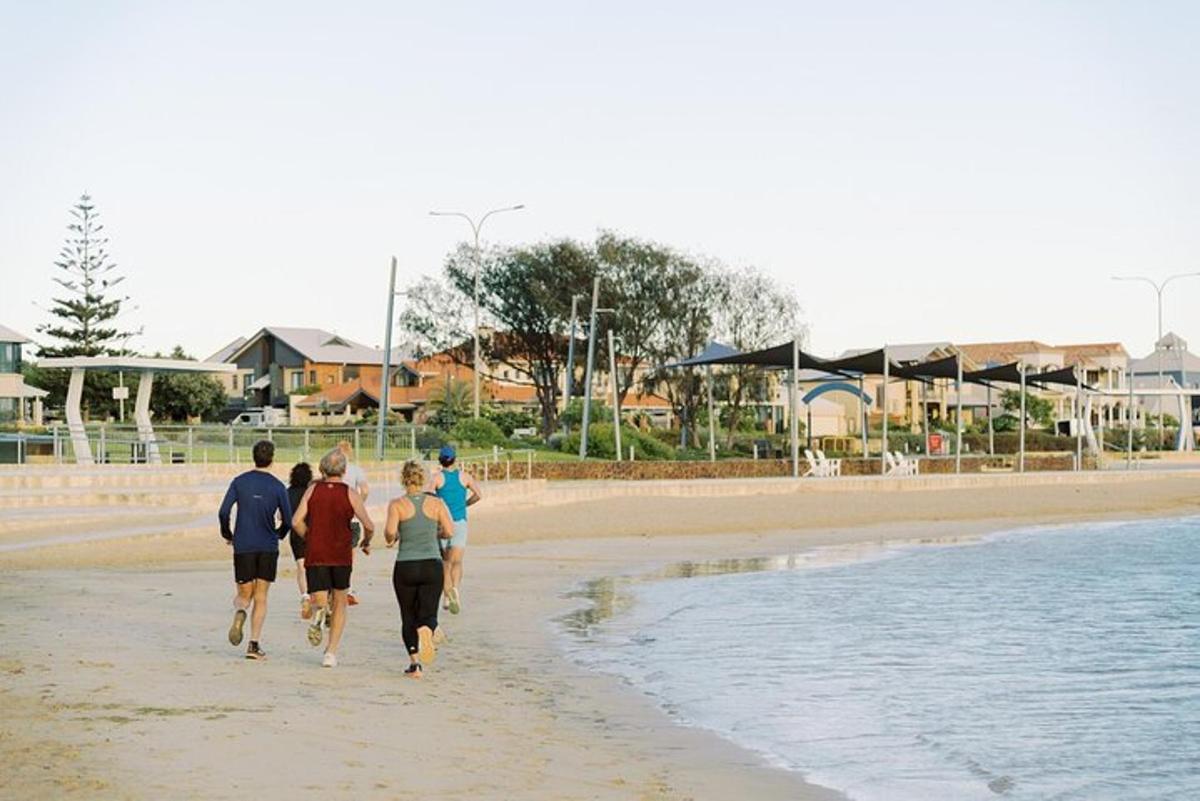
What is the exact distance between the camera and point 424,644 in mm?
11164

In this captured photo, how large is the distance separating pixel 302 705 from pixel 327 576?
4.76 ft

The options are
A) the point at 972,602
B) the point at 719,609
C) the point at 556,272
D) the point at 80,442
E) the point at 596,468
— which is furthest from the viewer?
the point at 556,272

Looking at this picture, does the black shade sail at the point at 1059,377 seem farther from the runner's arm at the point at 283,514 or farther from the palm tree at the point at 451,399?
the runner's arm at the point at 283,514

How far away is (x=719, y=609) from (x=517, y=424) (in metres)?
50.9

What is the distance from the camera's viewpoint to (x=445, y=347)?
2699 inches

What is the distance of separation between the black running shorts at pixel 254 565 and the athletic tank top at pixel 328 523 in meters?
0.30

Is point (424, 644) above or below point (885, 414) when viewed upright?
below

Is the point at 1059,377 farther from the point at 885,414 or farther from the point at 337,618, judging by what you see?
the point at 337,618

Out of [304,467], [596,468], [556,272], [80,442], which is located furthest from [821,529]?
[556,272]

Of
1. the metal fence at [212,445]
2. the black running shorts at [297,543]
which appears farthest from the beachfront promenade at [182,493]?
the black running shorts at [297,543]

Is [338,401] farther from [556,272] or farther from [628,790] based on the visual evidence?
[628,790]

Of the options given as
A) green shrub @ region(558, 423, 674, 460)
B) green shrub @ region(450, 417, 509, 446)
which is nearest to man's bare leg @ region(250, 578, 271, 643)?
green shrub @ region(450, 417, 509, 446)

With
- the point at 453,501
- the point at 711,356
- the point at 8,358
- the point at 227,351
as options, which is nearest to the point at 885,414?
the point at 711,356

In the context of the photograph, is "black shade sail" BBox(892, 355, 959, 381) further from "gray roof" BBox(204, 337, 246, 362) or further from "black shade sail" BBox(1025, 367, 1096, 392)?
"gray roof" BBox(204, 337, 246, 362)
